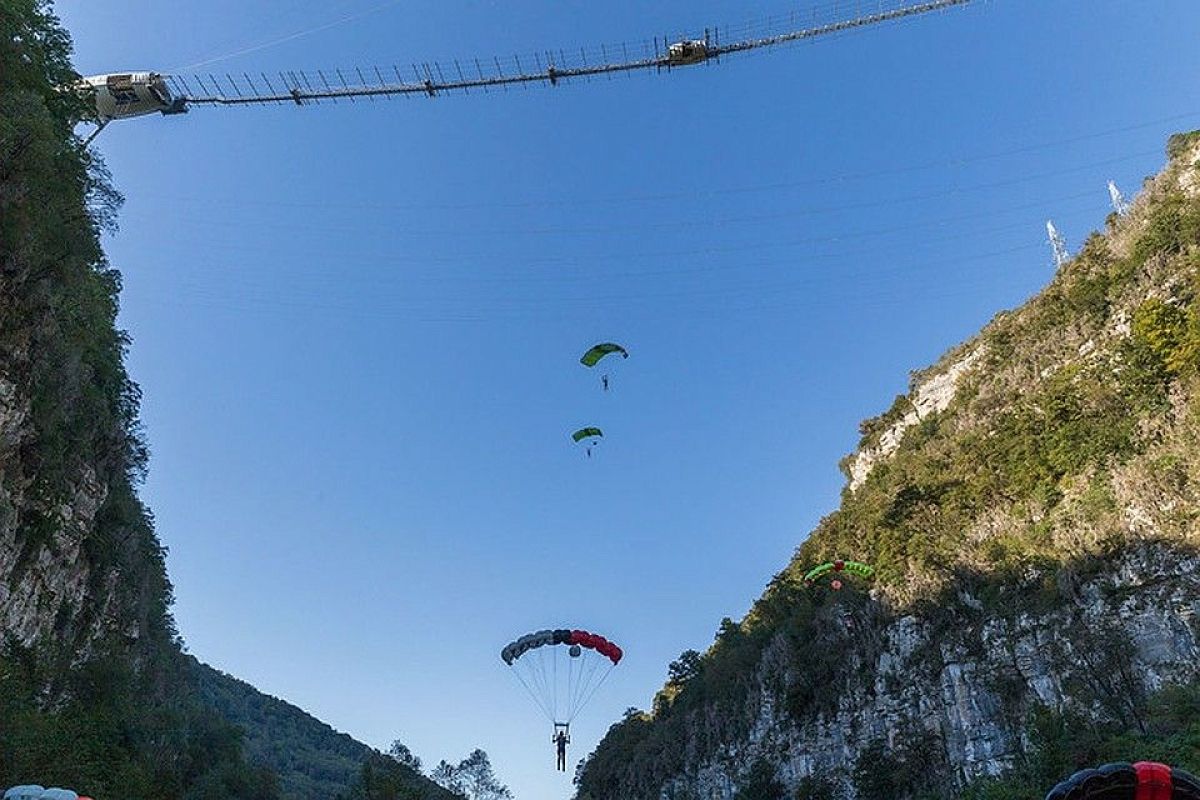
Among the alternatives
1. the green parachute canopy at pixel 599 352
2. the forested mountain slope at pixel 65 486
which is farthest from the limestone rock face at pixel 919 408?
the forested mountain slope at pixel 65 486

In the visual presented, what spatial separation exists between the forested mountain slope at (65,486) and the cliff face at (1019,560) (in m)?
33.8

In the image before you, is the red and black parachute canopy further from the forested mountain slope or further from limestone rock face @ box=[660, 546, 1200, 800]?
limestone rock face @ box=[660, 546, 1200, 800]

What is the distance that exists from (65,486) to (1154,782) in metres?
36.1

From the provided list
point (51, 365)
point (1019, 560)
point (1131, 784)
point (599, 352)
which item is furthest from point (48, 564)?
point (1019, 560)

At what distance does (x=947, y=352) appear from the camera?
60.4 m

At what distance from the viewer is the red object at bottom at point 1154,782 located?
3.33 metres

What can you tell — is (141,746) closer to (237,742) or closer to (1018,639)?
(237,742)

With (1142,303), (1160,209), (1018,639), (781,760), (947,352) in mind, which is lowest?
(781,760)

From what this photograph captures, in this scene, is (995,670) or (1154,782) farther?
(995,670)

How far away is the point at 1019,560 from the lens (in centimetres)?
3450

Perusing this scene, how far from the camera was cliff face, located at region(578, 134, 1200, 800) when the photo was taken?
28.3 m

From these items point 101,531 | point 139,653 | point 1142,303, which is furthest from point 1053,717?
point 139,653

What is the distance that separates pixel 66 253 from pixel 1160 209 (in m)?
46.8

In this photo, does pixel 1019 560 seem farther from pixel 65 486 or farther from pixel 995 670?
pixel 65 486
